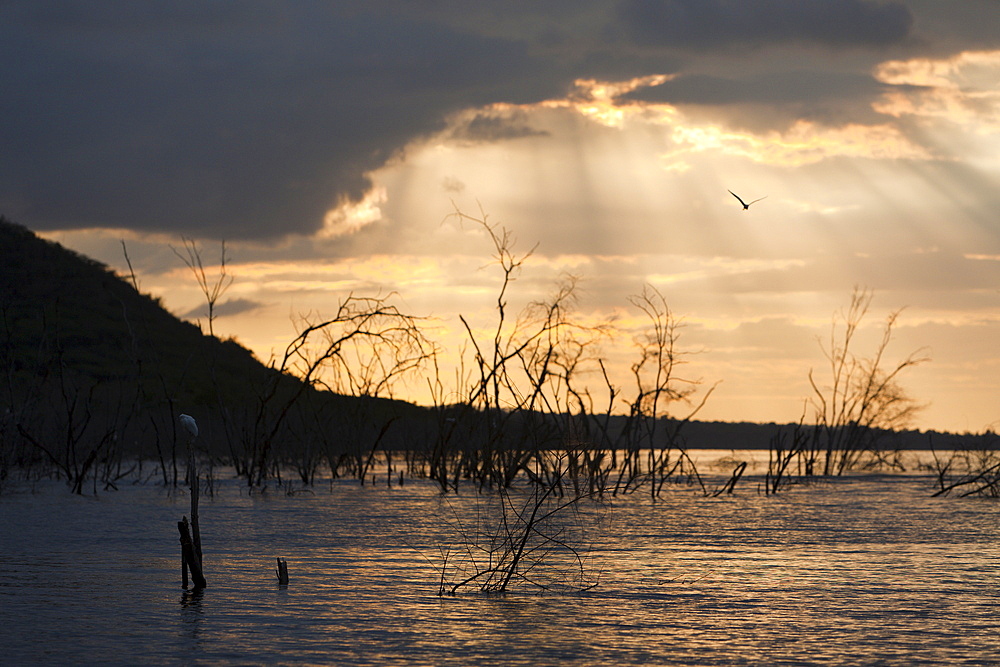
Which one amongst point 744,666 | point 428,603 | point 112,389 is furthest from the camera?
point 112,389

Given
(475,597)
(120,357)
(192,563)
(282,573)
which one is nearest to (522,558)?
(475,597)

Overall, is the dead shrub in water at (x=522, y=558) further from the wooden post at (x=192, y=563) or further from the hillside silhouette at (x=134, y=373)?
the hillside silhouette at (x=134, y=373)

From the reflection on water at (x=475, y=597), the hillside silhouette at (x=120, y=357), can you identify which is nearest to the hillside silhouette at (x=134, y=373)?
the hillside silhouette at (x=120, y=357)

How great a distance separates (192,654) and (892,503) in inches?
734

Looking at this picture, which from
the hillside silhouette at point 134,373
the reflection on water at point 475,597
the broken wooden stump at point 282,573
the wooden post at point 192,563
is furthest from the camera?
the hillside silhouette at point 134,373

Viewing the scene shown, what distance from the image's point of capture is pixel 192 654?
754 cm

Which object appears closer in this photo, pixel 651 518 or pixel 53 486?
pixel 651 518

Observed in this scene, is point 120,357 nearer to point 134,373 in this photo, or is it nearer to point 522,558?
point 134,373

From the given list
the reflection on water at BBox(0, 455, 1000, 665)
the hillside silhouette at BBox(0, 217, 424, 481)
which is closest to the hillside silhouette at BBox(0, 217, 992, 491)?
the hillside silhouette at BBox(0, 217, 424, 481)

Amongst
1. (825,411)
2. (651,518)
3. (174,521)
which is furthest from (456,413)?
(825,411)

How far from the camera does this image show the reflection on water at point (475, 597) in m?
7.80

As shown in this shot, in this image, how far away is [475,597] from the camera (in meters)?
10.1

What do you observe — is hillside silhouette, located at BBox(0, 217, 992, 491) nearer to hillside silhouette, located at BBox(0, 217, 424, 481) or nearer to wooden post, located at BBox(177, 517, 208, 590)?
hillside silhouette, located at BBox(0, 217, 424, 481)

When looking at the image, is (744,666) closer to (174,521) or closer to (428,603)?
(428,603)
